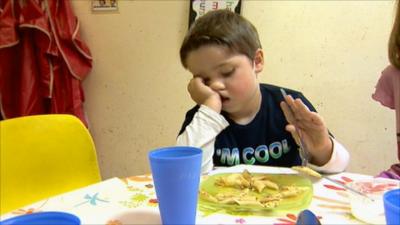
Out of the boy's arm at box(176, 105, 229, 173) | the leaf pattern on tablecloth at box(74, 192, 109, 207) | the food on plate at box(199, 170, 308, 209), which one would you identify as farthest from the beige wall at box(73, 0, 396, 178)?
the leaf pattern on tablecloth at box(74, 192, 109, 207)

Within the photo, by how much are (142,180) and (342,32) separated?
128cm

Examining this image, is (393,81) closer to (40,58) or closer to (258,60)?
(258,60)

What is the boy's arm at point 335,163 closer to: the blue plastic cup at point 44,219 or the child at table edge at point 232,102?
the child at table edge at point 232,102

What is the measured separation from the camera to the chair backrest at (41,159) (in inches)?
38.2

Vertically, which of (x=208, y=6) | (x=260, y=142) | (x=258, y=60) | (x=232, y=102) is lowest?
(x=260, y=142)

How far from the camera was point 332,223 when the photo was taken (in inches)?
23.5

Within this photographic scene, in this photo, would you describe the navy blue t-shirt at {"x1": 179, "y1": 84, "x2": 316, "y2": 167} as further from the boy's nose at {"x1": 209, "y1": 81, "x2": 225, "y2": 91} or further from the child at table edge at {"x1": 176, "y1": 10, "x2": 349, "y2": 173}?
the boy's nose at {"x1": 209, "y1": 81, "x2": 225, "y2": 91}

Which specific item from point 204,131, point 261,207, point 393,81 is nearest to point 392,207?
point 261,207

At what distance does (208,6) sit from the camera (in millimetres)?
1841

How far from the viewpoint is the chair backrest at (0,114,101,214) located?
3.18 feet

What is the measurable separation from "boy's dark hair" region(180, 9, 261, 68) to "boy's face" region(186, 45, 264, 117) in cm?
A: 2

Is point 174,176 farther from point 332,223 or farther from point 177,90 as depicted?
point 177,90

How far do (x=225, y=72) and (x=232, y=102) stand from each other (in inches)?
3.5

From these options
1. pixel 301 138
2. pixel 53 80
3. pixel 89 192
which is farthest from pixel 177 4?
pixel 89 192
